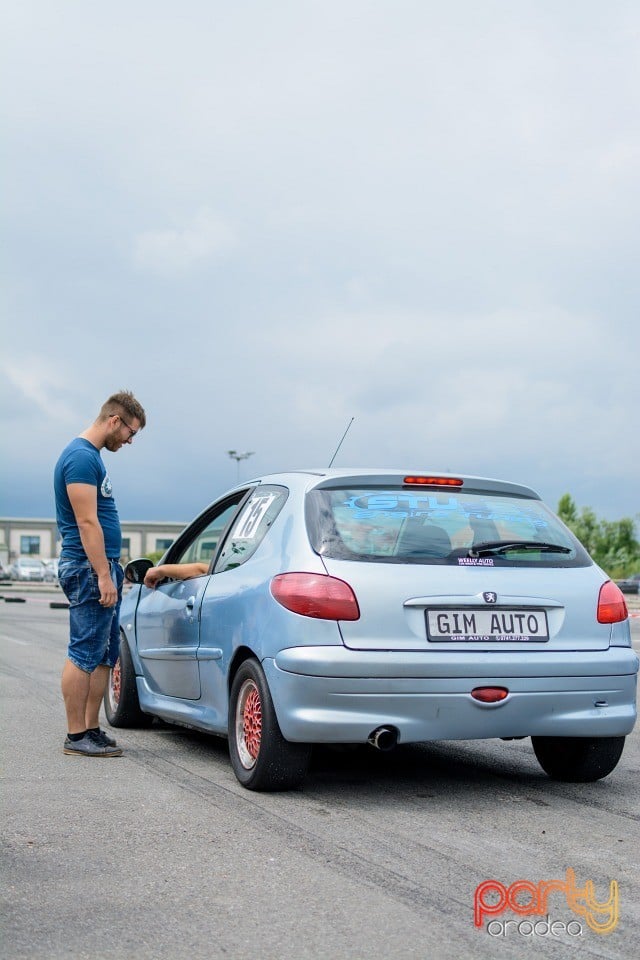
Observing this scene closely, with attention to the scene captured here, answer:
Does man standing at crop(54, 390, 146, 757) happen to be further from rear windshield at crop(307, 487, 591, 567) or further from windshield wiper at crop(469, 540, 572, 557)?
windshield wiper at crop(469, 540, 572, 557)

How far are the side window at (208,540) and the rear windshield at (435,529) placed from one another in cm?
114

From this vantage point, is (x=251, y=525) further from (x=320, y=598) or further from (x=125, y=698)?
(x=125, y=698)

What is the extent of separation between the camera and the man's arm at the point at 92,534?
648cm

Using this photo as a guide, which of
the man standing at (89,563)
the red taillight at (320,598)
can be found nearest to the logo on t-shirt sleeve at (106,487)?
the man standing at (89,563)

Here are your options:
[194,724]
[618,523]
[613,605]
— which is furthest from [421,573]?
[618,523]

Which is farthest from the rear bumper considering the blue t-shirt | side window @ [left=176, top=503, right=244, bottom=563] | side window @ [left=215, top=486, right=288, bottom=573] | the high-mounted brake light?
the blue t-shirt

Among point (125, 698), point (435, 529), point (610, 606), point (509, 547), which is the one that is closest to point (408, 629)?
point (435, 529)

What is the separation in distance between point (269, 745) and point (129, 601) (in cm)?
278

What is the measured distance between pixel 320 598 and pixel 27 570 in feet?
236

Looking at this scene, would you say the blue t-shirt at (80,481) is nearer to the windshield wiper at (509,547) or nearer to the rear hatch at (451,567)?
the rear hatch at (451,567)

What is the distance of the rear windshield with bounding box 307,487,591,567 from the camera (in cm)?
555

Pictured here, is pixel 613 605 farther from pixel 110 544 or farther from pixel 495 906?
pixel 110 544

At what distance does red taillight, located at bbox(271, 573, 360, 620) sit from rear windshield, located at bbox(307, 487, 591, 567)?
0.55 ft

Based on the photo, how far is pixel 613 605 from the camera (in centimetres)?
575
